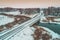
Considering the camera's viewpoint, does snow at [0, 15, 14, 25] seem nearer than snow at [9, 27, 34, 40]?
No

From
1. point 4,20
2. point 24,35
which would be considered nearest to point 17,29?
point 24,35

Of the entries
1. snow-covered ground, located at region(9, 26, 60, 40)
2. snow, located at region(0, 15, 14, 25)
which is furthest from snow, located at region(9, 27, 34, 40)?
snow, located at region(0, 15, 14, 25)

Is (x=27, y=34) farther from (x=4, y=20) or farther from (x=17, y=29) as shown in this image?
(x=4, y=20)

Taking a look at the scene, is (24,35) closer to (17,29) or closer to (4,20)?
(17,29)

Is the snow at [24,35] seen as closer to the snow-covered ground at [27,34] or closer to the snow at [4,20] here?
the snow-covered ground at [27,34]

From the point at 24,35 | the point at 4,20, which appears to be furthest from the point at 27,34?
the point at 4,20

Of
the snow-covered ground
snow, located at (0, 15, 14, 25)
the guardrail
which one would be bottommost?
the snow-covered ground

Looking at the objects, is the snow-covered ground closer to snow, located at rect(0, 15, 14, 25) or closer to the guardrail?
the guardrail

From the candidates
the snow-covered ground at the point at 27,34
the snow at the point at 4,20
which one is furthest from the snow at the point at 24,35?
the snow at the point at 4,20

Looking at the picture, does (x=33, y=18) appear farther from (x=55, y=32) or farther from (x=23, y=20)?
(x=55, y=32)

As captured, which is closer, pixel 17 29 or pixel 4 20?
pixel 17 29

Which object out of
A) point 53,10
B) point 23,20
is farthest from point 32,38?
point 53,10
